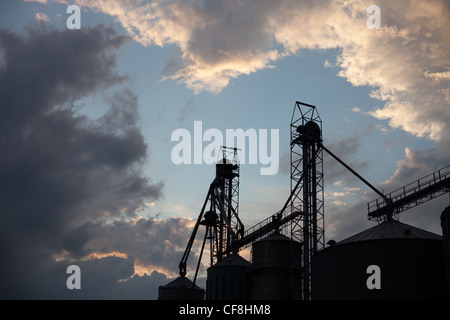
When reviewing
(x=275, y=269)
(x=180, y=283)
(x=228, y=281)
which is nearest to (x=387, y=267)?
(x=275, y=269)

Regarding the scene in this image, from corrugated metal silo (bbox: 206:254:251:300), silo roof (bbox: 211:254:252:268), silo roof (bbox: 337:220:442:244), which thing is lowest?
corrugated metal silo (bbox: 206:254:251:300)

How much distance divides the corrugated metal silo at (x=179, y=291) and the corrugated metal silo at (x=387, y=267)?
3530 centimetres

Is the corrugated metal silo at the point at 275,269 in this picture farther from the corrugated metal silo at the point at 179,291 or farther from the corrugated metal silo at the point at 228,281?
the corrugated metal silo at the point at 179,291

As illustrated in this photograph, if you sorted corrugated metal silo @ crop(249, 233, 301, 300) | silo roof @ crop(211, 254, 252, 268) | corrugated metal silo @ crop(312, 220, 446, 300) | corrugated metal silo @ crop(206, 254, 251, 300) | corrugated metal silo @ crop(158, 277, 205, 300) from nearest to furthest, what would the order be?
corrugated metal silo @ crop(312, 220, 446, 300)
corrugated metal silo @ crop(249, 233, 301, 300)
corrugated metal silo @ crop(206, 254, 251, 300)
silo roof @ crop(211, 254, 252, 268)
corrugated metal silo @ crop(158, 277, 205, 300)

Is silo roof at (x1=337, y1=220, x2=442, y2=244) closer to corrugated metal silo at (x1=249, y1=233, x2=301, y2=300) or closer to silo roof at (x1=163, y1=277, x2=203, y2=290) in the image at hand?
corrugated metal silo at (x1=249, y1=233, x2=301, y2=300)

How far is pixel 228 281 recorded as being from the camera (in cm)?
5397

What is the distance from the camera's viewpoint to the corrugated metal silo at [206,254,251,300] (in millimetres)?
53375

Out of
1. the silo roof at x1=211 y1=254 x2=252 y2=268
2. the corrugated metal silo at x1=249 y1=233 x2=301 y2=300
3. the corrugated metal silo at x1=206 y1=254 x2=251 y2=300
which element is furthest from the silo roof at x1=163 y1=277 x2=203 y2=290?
the corrugated metal silo at x1=249 y1=233 x2=301 y2=300

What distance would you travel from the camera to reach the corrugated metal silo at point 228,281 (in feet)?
175

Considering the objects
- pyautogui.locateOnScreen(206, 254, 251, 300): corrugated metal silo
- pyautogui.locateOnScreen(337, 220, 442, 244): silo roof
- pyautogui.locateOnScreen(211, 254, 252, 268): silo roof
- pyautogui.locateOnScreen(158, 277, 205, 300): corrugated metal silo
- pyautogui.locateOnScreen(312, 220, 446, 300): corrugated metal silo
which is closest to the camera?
pyautogui.locateOnScreen(312, 220, 446, 300): corrugated metal silo

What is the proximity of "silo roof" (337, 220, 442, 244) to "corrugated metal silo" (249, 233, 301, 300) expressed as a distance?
10.4 meters
